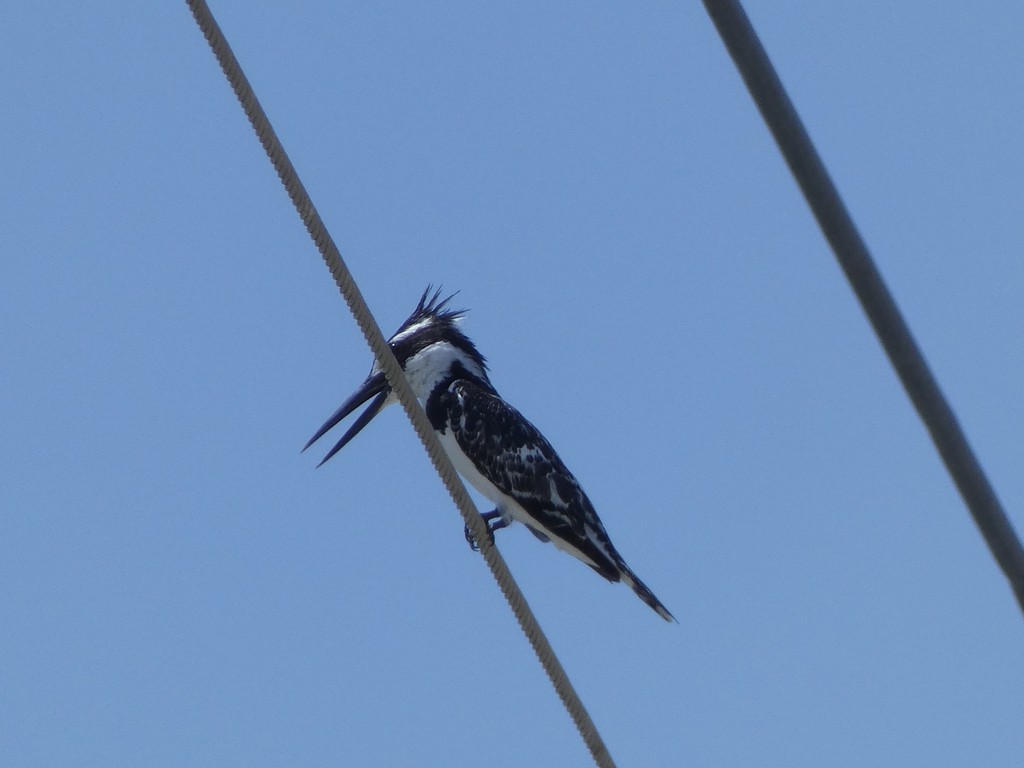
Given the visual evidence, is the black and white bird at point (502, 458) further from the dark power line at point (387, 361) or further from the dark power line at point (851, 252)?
the dark power line at point (851, 252)

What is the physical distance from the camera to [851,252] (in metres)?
2.58

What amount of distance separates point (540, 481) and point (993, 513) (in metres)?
6.32

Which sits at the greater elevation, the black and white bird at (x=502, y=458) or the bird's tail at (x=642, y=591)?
the black and white bird at (x=502, y=458)

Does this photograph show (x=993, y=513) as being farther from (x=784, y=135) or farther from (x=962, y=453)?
(x=784, y=135)

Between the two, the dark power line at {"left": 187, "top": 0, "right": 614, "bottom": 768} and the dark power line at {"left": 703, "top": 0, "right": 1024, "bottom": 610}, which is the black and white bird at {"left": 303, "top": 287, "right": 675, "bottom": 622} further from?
the dark power line at {"left": 703, "top": 0, "right": 1024, "bottom": 610}

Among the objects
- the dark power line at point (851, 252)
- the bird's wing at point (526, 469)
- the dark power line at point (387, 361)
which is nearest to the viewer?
the dark power line at point (851, 252)

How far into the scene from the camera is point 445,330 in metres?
10.4

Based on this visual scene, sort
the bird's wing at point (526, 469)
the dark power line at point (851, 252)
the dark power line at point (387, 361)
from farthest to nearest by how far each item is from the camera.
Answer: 1. the bird's wing at point (526, 469)
2. the dark power line at point (387, 361)
3. the dark power line at point (851, 252)

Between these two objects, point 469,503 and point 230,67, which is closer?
point 230,67

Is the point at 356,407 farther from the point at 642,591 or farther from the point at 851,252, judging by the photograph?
the point at 851,252

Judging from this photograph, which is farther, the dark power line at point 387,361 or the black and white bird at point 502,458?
the black and white bird at point 502,458

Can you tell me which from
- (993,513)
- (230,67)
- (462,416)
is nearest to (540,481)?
(462,416)

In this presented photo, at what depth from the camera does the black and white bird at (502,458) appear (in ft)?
29.2

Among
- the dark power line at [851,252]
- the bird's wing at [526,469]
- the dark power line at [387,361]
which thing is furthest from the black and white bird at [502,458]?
the dark power line at [851,252]
